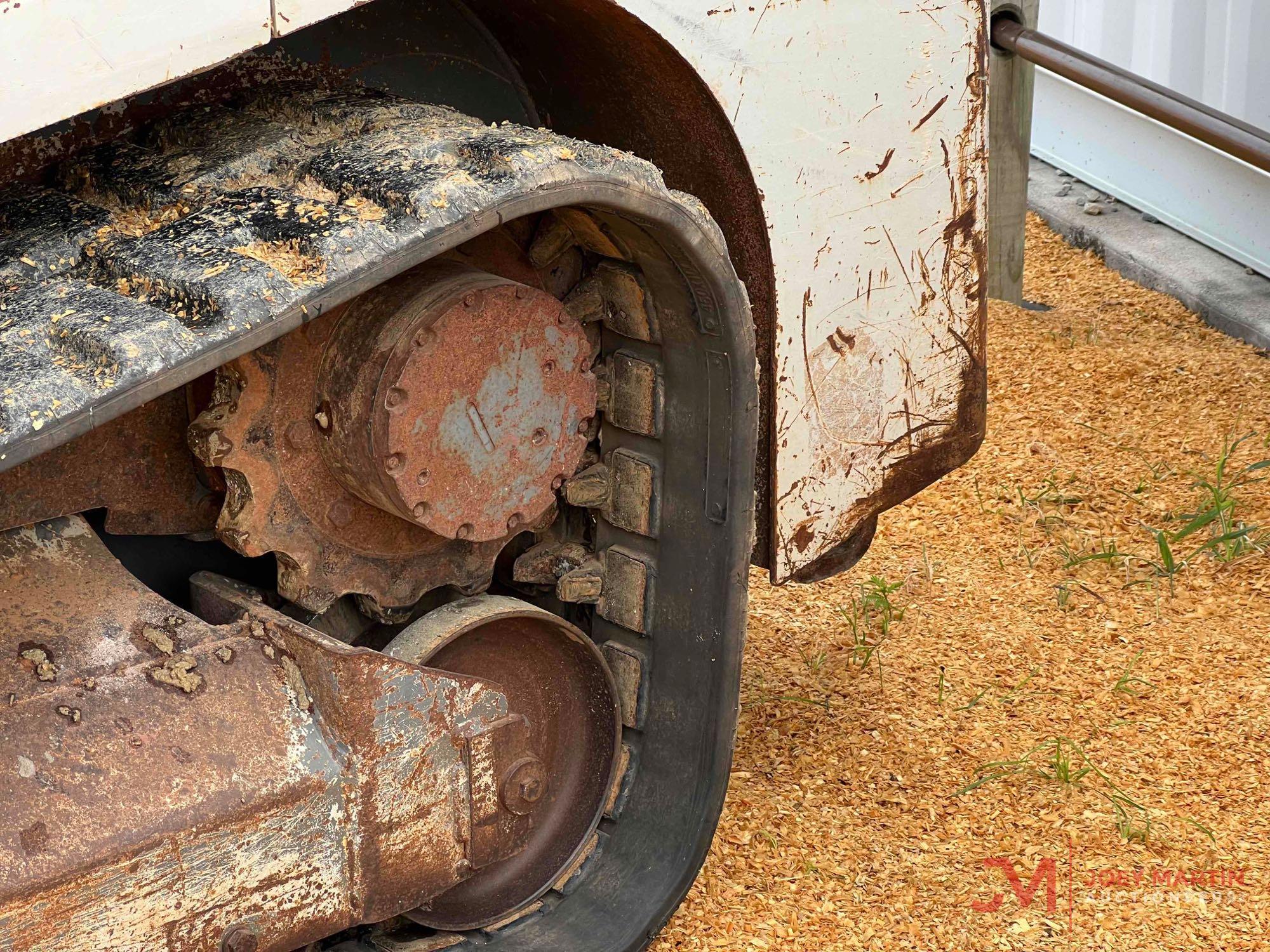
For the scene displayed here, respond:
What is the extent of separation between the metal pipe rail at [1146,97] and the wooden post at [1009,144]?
0.16m

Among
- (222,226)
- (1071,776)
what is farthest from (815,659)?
(222,226)

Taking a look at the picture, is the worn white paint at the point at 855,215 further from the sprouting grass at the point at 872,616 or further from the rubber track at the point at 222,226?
the sprouting grass at the point at 872,616

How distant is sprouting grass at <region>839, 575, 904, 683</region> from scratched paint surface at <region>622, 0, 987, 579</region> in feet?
2.19

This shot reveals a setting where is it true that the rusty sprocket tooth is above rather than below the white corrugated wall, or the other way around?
above

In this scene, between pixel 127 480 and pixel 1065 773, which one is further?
pixel 1065 773

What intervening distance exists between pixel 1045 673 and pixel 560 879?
3.79 ft

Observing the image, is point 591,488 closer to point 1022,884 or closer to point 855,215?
point 855,215

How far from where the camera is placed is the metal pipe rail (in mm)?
3598

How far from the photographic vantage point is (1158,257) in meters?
4.89

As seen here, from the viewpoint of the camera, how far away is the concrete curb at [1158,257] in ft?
14.6

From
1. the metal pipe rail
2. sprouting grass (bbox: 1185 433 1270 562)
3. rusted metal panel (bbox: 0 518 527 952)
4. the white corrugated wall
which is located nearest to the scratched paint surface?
rusted metal panel (bbox: 0 518 527 952)

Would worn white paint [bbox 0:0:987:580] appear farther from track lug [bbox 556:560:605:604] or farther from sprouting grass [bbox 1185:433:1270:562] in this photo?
sprouting grass [bbox 1185:433:1270:562]

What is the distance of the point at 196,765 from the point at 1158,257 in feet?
13.5

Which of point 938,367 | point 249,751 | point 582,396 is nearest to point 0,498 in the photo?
point 249,751
